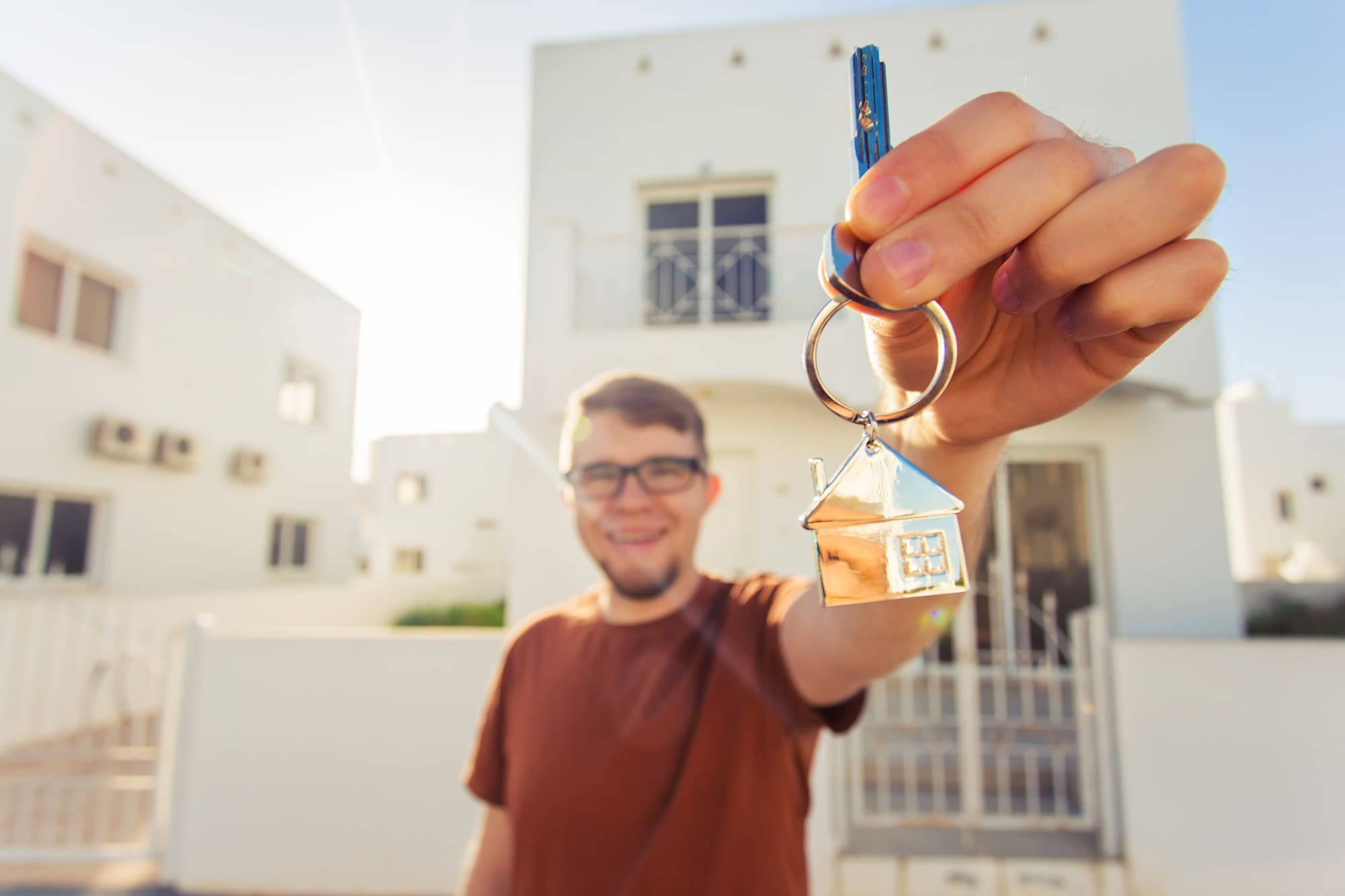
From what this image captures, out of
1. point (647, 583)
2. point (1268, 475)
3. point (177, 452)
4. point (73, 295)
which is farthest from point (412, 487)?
point (1268, 475)

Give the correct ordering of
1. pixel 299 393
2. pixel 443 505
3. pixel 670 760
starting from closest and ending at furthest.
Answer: pixel 670 760
pixel 299 393
pixel 443 505

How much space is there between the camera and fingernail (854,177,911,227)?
1.86 ft

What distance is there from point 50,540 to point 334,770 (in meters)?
7.17

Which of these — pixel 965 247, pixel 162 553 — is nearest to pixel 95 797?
pixel 162 553

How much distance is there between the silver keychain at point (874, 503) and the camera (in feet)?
1.89

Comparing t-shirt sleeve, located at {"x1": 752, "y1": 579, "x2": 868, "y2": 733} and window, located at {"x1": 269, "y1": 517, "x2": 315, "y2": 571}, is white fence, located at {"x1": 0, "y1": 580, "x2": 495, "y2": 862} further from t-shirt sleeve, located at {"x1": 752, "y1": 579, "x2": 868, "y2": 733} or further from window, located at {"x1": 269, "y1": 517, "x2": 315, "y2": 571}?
t-shirt sleeve, located at {"x1": 752, "y1": 579, "x2": 868, "y2": 733}

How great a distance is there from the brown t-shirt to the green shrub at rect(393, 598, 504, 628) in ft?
37.8

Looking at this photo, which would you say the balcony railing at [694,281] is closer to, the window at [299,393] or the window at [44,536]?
the window at [299,393]

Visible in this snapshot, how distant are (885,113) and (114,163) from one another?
12.4 meters

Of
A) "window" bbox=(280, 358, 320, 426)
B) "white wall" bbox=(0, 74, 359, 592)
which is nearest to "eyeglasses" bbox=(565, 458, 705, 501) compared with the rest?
"white wall" bbox=(0, 74, 359, 592)

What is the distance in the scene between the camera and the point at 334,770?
4.75 metres

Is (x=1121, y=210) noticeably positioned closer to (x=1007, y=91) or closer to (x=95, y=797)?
(x=1007, y=91)

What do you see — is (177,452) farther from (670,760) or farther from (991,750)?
(670,760)

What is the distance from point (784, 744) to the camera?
1.45 m
